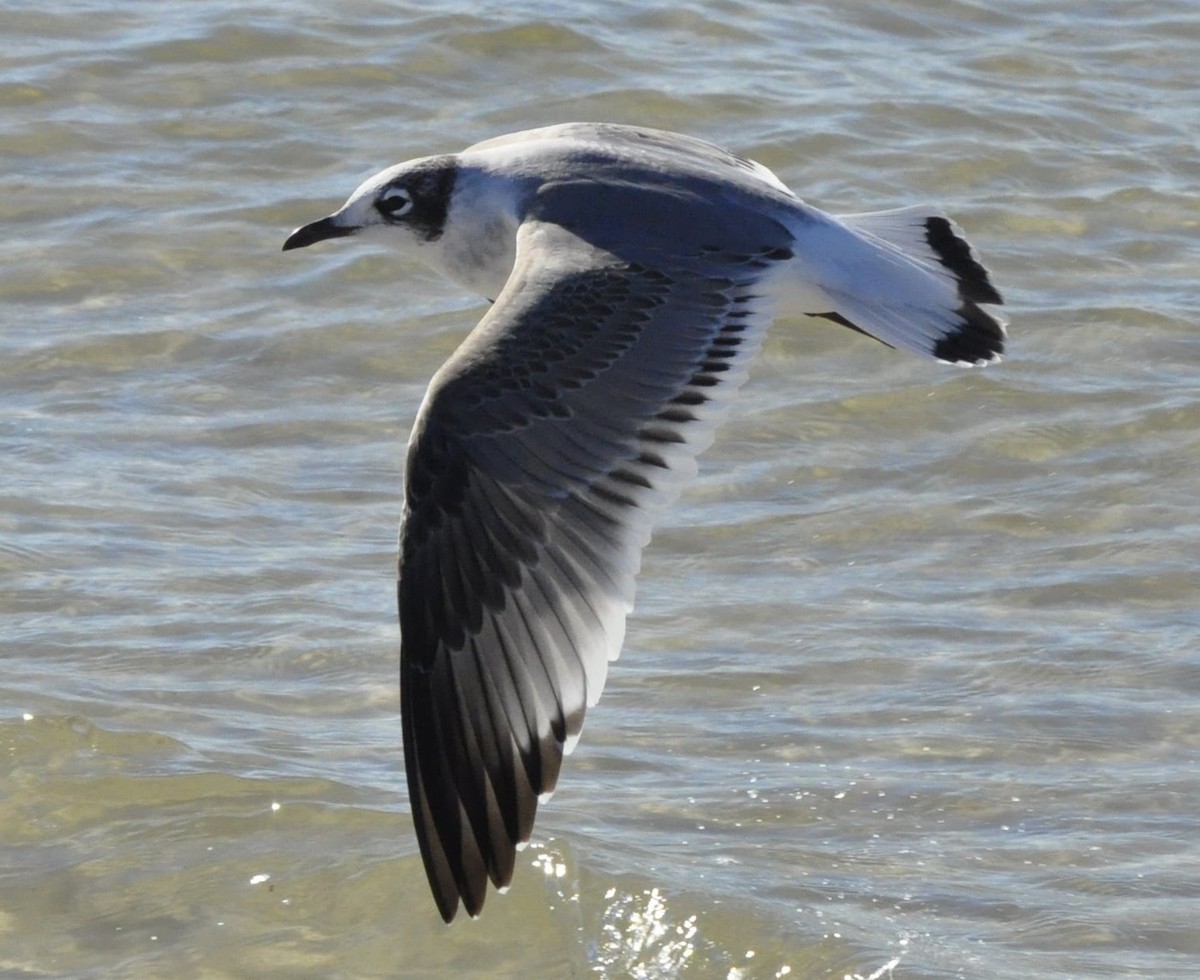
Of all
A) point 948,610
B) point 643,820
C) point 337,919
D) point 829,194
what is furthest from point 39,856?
point 829,194

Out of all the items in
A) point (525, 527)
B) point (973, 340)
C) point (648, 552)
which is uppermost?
point (973, 340)

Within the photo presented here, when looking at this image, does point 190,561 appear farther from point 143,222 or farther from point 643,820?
point 143,222

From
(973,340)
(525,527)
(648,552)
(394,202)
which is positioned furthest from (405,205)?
(648,552)

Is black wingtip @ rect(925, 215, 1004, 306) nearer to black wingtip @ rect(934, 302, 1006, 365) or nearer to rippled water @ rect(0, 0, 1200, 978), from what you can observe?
black wingtip @ rect(934, 302, 1006, 365)

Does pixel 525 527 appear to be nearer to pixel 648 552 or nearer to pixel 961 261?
pixel 961 261

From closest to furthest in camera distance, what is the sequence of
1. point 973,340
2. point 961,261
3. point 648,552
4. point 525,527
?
1. point 525,527
2. point 973,340
3. point 961,261
4. point 648,552

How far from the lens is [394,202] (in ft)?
16.2

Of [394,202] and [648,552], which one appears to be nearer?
[394,202]

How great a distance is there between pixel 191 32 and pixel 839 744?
17.3ft

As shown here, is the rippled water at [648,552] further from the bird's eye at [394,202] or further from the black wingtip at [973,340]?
the bird's eye at [394,202]

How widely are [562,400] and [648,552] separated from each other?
175 cm

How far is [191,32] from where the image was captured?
927 cm

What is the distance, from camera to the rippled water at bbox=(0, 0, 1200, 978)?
443 cm

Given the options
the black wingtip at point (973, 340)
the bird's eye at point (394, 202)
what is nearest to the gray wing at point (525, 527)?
the black wingtip at point (973, 340)
